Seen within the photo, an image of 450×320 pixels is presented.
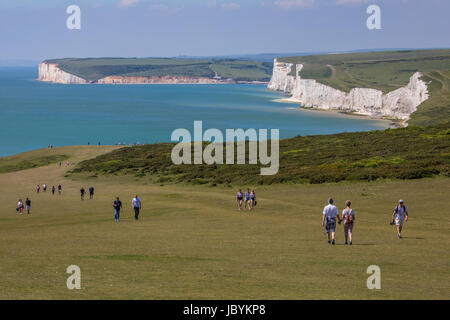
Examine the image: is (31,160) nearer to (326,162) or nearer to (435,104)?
(326,162)

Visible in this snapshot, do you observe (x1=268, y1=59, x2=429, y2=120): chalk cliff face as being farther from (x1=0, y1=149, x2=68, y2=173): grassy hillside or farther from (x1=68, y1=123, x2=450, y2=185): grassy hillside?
(x1=0, y1=149, x2=68, y2=173): grassy hillside

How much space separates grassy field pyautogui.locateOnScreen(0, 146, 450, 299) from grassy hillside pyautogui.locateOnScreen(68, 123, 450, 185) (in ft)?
19.2

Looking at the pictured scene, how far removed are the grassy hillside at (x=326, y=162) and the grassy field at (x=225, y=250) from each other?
5859 millimetres

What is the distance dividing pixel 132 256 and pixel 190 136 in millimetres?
110138

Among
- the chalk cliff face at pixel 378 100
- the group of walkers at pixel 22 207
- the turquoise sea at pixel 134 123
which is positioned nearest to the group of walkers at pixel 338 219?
the group of walkers at pixel 22 207

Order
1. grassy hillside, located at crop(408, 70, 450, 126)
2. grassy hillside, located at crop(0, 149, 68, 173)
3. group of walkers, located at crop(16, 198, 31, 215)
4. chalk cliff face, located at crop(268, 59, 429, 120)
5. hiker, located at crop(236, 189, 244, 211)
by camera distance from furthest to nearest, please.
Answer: chalk cliff face, located at crop(268, 59, 429, 120), grassy hillside, located at crop(408, 70, 450, 126), grassy hillside, located at crop(0, 149, 68, 173), group of walkers, located at crop(16, 198, 31, 215), hiker, located at crop(236, 189, 244, 211)

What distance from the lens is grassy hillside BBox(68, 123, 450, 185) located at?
44250 mm

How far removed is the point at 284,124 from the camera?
491 feet

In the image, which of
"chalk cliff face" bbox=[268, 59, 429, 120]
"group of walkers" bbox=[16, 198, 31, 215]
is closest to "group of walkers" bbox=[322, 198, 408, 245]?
"group of walkers" bbox=[16, 198, 31, 215]

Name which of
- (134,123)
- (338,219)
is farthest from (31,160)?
(134,123)

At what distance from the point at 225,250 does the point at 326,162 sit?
120 ft

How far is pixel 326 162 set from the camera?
2128 inches

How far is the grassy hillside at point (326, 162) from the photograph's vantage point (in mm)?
44250
